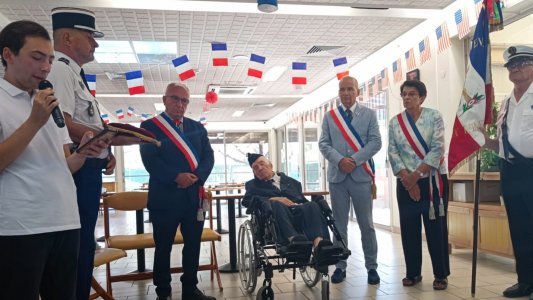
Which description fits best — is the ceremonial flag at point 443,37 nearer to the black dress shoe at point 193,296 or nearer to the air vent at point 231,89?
the black dress shoe at point 193,296

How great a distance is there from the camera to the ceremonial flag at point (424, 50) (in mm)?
5090

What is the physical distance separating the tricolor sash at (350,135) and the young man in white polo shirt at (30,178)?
7.52ft

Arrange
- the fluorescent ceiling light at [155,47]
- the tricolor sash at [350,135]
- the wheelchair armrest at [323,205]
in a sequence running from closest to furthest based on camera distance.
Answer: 1. the wheelchair armrest at [323,205]
2. the tricolor sash at [350,135]
3. the fluorescent ceiling light at [155,47]

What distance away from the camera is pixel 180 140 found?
9.27ft

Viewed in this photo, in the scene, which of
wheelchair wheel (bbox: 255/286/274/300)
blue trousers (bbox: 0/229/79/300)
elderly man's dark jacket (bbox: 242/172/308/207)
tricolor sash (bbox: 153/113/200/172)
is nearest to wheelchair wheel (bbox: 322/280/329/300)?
wheelchair wheel (bbox: 255/286/274/300)

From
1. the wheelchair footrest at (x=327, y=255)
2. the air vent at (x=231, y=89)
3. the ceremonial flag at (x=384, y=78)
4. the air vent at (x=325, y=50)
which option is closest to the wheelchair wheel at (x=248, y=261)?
the wheelchair footrest at (x=327, y=255)

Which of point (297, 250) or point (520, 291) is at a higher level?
point (297, 250)

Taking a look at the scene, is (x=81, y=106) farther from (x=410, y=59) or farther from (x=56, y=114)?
(x=410, y=59)

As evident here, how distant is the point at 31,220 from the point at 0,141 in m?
0.24

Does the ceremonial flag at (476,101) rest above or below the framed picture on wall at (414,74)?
below

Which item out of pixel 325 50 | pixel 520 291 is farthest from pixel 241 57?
pixel 520 291

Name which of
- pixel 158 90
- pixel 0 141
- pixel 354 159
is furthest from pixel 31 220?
pixel 158 90

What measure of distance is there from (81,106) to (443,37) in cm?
422

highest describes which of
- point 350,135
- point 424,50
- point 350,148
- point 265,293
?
point 424,50
